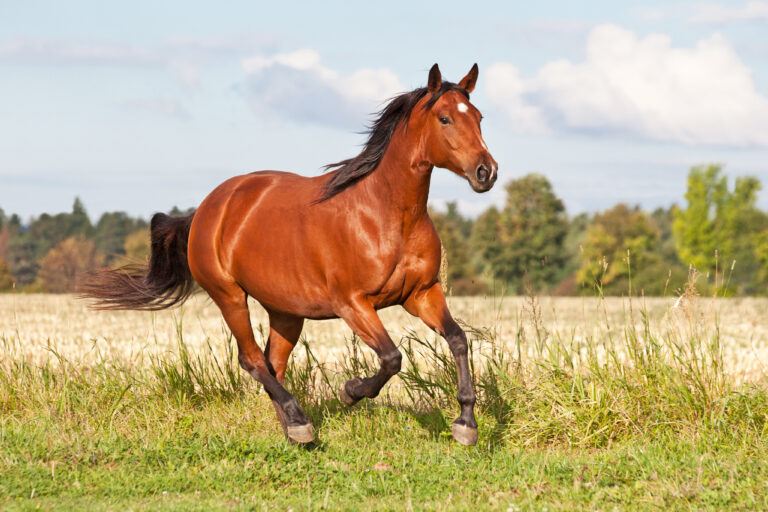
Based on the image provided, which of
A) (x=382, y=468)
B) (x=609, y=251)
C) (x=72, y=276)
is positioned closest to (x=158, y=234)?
(x=72, y=276)

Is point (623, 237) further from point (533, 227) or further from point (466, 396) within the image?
point (466, 396)

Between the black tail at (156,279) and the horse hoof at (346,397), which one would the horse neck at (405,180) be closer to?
the horse hoof at (346,397)

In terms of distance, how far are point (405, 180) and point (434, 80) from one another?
0.77 metres

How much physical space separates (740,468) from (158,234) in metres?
5.99

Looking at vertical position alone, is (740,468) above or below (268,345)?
below

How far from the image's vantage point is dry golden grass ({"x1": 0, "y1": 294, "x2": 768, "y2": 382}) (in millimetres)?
9453

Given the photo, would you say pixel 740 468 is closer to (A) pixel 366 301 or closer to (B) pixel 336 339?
(A) pixel 366 301

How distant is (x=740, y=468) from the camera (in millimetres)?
5910

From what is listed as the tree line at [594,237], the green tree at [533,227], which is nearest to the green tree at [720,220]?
the tree line at [594,237]

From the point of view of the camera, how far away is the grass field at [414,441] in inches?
219

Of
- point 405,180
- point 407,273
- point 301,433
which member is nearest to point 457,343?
point 407,273

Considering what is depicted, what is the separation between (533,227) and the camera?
6631cm

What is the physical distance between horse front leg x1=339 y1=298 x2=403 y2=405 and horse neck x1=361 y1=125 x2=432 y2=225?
0.75m

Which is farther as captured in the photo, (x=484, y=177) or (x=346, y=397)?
(x=346, y=397)
